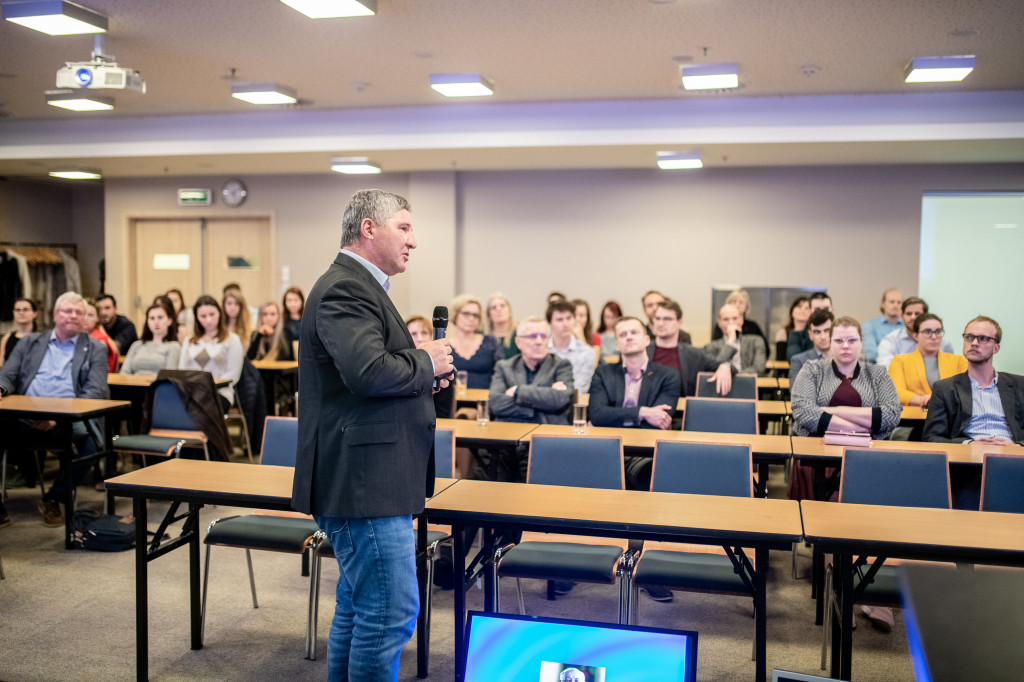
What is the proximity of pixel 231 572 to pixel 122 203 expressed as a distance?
868 cm

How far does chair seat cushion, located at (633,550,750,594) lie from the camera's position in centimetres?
289

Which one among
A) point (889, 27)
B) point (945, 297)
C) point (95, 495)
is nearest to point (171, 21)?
point (95, 495)

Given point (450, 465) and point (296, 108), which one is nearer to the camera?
point (450, 465)

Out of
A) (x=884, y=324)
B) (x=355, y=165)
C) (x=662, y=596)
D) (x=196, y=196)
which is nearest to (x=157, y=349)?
(x=355, y=165)

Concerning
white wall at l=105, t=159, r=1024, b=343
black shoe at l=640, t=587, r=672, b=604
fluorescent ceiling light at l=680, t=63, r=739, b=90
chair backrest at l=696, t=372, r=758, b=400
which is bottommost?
black shoe at l=640, t=587, r=672, b=604


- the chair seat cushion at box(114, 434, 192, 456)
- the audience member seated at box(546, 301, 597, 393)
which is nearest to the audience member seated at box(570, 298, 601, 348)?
the audience member seated at box(546, 301, 597, 393)

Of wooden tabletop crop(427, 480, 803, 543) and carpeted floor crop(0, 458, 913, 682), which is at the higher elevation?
wooden tabletop crop(427, 480, 803, 543)

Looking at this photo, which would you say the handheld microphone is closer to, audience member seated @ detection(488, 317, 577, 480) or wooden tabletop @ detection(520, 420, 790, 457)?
wooden tabletop @ detection(520, 420, 790, 457)

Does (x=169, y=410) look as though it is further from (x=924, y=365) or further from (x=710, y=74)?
(x=924, y=365)

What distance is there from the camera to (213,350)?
249 inches

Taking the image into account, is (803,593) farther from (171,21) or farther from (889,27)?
(171,21)

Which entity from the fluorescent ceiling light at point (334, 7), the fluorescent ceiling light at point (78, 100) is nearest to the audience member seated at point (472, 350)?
the fluorescent ceiling light at point (334, 7)

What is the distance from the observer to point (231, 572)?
14.3 ft

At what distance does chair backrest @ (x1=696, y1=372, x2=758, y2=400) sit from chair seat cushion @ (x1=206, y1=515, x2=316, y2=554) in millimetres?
3128
